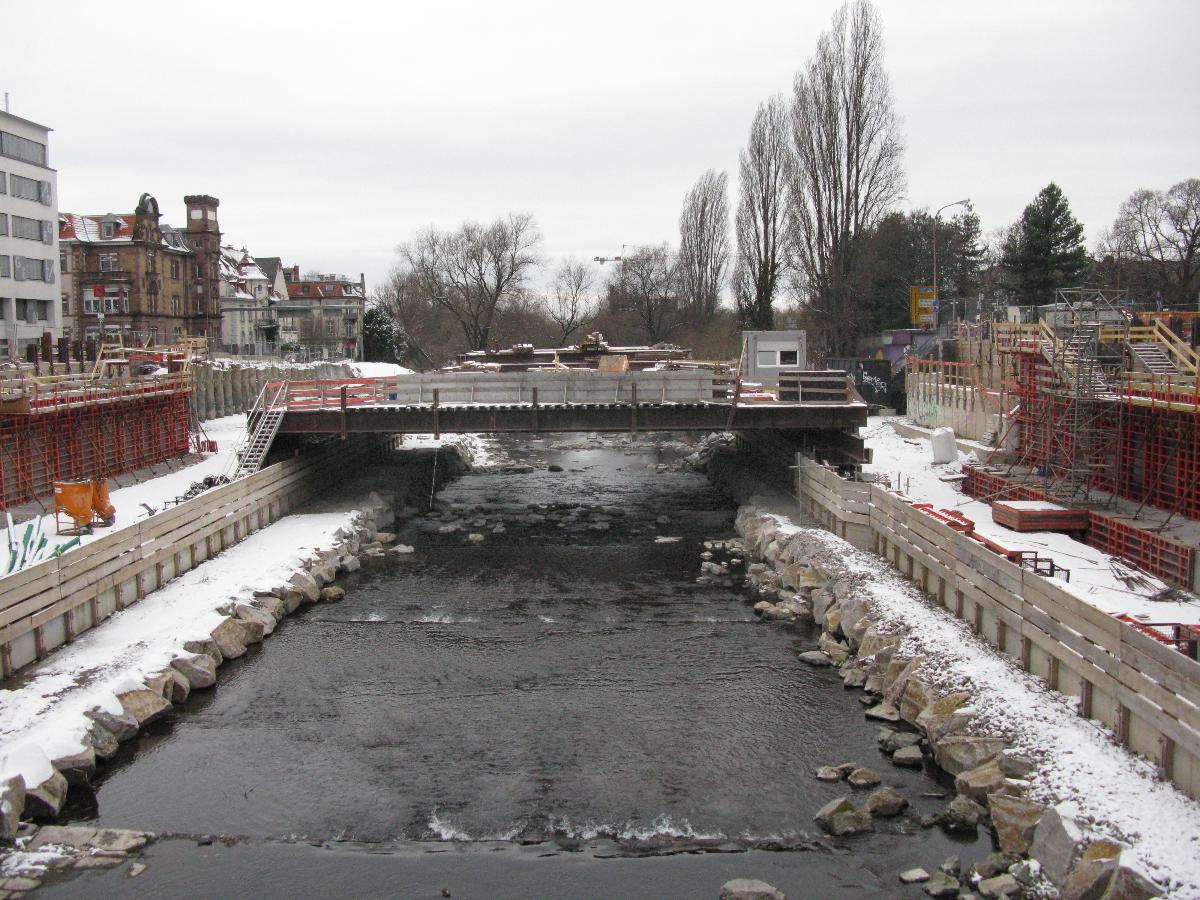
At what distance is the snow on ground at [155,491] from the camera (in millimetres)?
23734

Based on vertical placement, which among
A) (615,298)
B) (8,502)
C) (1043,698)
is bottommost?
(1043,698)

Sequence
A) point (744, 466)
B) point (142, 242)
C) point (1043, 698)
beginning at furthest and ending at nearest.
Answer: point (142, 242) → point (744, 466) → point (1043, 698)

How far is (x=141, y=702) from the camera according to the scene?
57.7ft

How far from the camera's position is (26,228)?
52469mm

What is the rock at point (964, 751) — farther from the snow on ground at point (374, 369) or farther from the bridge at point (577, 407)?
the snow on ground at point (374, 369)

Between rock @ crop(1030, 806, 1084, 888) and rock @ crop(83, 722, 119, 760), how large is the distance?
13.9 m

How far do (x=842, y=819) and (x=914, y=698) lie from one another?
410 centimetres

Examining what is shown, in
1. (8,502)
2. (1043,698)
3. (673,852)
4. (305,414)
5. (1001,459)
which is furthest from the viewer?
(305,414)

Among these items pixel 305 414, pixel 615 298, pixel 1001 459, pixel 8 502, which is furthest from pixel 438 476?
pixel 615 298

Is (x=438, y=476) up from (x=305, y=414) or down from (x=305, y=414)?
down

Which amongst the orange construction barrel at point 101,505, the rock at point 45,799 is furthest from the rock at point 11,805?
the orange construction barrel at point 101,505

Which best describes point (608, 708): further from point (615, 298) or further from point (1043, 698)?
point (615, 298)

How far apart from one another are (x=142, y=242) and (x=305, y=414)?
4450 centimetres

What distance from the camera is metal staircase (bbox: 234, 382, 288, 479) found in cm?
3222
